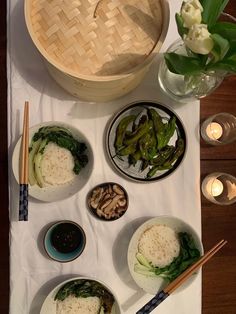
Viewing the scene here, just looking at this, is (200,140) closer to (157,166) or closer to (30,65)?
(157,166)

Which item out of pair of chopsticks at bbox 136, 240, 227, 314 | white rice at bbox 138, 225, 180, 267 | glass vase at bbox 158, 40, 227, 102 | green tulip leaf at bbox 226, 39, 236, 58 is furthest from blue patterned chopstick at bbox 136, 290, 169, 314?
green tulip leaf at bbox 226, 39, 236, 58

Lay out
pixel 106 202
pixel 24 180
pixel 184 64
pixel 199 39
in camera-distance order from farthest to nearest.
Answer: pixel 106 202, pixel 24 180, pixel 184 64, pixel 199 39

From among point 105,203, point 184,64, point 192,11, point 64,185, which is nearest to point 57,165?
point 64,185

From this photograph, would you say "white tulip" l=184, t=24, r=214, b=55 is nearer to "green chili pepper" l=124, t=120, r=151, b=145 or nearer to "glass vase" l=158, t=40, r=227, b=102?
"glass vase" l=158, t=40, r=227, b=102

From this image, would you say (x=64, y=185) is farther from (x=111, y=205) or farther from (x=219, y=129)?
(x=219, y=129)

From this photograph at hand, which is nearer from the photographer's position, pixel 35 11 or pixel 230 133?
pixel 35 11

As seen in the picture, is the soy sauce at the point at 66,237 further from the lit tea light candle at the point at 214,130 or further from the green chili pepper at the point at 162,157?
the lit tea light candle at the point at 214,130

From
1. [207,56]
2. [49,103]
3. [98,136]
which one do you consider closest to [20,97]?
[49,103]
